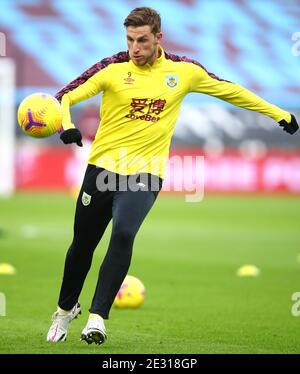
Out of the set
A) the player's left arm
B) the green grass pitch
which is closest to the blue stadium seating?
the green grass pitch

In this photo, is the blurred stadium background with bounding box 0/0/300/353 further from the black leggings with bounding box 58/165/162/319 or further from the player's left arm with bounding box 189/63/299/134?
the player's left arm with bounding box 189/63/299/134

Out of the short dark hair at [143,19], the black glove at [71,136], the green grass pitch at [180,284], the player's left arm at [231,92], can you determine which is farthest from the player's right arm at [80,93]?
the green grass pitch at [180,284]

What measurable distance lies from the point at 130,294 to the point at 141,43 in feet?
10.8

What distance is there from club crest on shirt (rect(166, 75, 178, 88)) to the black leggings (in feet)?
2.50

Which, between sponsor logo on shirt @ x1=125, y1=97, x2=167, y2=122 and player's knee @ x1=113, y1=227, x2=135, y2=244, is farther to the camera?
sponsor logo on shirt @ x1=125, y1=97, x2=167, y2=122

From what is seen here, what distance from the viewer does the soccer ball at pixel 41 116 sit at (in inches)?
283

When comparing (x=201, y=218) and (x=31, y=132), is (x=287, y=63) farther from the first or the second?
(x=31, y=132)

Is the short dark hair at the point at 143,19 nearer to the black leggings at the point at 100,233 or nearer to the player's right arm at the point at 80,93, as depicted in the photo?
the player's right arm at the point at 80,93

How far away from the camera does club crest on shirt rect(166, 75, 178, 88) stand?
7492 millimetres

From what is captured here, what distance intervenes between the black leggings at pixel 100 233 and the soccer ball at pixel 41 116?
1.61ft

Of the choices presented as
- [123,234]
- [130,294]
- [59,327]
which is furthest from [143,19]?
[130,294]

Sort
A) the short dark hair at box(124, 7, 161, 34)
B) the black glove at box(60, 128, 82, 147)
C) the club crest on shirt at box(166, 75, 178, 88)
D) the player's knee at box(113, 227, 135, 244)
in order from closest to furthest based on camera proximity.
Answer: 1. the black glove at box(60, 128, 82, 147)
2. the player's knee at box(113, 227, 135, 244)
3. the short dark hair at box(124, 7, 161, 34)
4. the club crest on shirt at box(166, 75, 178, 88)

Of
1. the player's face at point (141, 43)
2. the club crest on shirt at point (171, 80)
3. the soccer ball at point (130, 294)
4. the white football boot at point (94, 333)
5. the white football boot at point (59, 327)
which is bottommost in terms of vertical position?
the white football boot at point (94, 333)

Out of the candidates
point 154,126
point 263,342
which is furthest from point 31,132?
point 263,342
